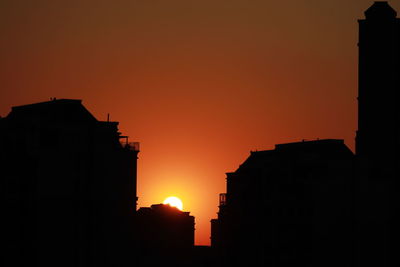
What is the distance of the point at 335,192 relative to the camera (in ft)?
340

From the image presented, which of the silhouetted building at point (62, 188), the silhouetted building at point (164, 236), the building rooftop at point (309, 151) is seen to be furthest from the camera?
the silhouetted building at point (164, 236)

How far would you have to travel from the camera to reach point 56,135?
89875 millimetres

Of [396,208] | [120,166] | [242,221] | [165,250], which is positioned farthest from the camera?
[165,250]

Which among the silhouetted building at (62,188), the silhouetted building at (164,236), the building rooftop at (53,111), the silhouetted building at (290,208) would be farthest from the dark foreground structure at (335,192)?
the building rooftop at (53,111)

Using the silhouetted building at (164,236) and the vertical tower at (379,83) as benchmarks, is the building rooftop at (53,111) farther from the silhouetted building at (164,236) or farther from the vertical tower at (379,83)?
the vertical tower at (379,83)

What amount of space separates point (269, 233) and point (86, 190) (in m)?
26.0

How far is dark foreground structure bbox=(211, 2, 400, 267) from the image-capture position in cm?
10225

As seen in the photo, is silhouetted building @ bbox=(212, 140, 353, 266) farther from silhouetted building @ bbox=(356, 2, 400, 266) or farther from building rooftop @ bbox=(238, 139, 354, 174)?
silhouetted building @ bbox=(356, 2, 400, 266)

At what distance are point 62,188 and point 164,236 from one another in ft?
141

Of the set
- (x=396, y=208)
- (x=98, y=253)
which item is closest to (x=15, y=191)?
(x=98, y=253)

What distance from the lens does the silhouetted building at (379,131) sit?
10456 cm

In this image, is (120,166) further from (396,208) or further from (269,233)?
(396,208)

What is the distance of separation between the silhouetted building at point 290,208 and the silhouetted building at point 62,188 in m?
17.8

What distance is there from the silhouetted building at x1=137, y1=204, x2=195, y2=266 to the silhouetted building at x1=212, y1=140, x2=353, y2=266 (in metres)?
9.13
